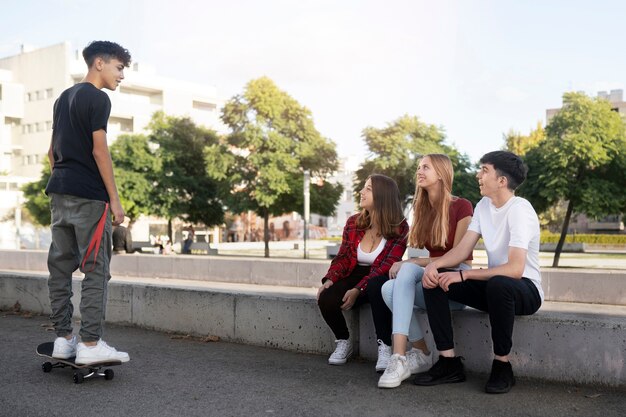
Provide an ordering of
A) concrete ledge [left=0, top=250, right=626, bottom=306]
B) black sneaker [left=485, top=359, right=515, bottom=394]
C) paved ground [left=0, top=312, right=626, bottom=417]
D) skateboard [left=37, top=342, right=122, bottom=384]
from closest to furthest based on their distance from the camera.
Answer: paved ground [left=0, top=312, right=626, bottom=417] → black sneaker [left=485, top=359, right=515, bottom=394] → skateboard [left=37, top=342, right=122, bottom=384] → concrete ledge [left=0, top=250, right=626, bottom=306]

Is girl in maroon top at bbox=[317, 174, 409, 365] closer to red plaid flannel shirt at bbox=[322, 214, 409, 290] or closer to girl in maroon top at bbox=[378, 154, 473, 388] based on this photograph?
red plaid flannel shirt at bbox=[322, 214, 409, 290]

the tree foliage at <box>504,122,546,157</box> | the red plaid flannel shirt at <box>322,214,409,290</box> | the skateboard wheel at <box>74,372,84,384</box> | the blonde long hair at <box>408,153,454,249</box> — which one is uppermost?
the tree foliage at <box>504,122,546,157</box>

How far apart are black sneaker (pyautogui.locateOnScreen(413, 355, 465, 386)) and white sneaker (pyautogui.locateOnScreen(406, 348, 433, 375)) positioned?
5.2 inches

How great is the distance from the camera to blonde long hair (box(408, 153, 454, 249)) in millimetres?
4832

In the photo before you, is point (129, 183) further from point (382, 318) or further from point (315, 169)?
point (382, 318)

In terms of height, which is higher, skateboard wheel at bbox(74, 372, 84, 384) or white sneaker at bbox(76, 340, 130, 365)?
white sneaker at bbox(76, 340, 130, 365)

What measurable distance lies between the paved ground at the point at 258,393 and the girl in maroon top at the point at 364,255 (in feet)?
1.30

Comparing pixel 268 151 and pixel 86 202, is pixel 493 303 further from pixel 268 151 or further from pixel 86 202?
pixel 268 151

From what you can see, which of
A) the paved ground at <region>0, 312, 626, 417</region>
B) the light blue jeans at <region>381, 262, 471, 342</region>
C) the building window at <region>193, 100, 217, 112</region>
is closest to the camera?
the paved ground at <region>0, 312, 626, 417</region>

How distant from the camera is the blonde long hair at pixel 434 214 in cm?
483

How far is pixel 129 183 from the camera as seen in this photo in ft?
123

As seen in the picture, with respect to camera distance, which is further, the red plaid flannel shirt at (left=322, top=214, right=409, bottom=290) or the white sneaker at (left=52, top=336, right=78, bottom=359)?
the red plaid flannel shirt at (left=322, top=214, right=409, bottom=290)

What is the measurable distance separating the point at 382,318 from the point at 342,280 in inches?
22.7

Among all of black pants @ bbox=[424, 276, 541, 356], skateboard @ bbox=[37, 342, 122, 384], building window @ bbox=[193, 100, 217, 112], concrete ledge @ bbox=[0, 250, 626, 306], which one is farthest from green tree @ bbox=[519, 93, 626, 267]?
building window @ bbox=[193, 100, 217, 112]
